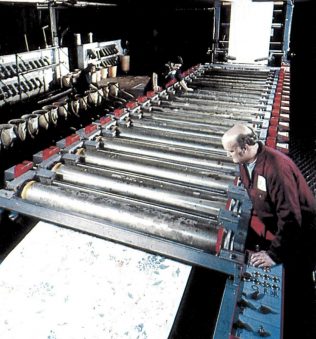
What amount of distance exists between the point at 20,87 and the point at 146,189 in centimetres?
691

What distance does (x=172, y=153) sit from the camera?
3236 mm

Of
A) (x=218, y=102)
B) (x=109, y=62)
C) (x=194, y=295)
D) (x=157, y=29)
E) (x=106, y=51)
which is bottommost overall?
(x=194, y=295)

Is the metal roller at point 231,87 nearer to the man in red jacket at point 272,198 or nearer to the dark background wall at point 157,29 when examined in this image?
the man in red jacket at point 272,198

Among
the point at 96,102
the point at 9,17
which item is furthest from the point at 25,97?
the point at 9,17

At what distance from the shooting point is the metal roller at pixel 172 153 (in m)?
3.05

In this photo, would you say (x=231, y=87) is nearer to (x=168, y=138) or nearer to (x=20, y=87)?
(x=168, y=138)

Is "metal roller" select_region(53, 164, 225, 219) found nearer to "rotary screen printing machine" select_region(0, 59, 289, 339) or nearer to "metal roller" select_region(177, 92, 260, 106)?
"rotary screen printing machine" select_region(0, 59, 289, 339)

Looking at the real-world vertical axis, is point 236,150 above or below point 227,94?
above

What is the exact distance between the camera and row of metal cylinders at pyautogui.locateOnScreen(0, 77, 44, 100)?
26.0ft

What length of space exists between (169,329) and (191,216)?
2.58 ft

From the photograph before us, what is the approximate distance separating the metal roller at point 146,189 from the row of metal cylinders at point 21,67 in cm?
623

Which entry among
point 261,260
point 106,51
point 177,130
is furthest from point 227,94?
point 106,51

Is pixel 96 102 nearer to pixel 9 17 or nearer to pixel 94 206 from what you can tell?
pixel 9 17

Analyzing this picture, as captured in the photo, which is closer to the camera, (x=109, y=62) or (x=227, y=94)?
(x=227, y=94)
